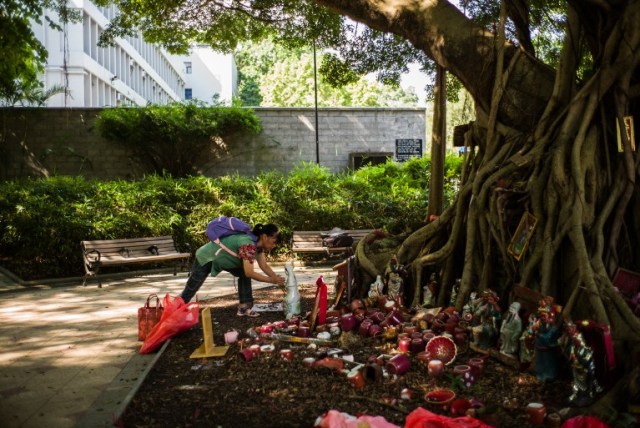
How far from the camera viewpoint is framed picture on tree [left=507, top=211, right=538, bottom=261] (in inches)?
211

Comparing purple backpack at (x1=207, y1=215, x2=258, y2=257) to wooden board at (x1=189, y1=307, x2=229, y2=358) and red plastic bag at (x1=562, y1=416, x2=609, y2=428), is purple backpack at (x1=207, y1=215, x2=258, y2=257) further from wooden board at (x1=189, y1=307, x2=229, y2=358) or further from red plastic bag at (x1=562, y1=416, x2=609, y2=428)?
red plastic bag at (x1=562, y1=416, x2=609, y2=428)

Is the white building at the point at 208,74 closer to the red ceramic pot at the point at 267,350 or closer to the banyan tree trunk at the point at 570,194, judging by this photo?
the banyan tree trunk at the point at 570,194

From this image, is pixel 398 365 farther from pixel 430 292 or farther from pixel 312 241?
pixel 312 241

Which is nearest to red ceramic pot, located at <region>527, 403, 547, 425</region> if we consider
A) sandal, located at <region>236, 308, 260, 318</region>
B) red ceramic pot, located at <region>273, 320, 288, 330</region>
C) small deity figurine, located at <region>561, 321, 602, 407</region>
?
small deity figurine, located at <region>561, 321, 602, 407</region>

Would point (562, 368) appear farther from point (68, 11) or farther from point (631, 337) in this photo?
point (68, 11)

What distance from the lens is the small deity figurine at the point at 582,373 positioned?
156 inches

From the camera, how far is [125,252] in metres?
11.5

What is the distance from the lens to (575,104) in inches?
215

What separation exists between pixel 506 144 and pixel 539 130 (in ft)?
1.47

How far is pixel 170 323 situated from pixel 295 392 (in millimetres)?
2100

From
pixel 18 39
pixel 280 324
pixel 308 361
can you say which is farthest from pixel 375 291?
pixel 18 39

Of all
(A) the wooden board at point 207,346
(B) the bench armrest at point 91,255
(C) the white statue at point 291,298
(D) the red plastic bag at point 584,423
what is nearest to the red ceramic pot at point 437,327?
(C) the white statue at point 291,298

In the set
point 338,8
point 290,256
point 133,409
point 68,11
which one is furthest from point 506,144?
point 68,11

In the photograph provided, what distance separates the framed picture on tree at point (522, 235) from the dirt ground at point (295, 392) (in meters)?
1.03
